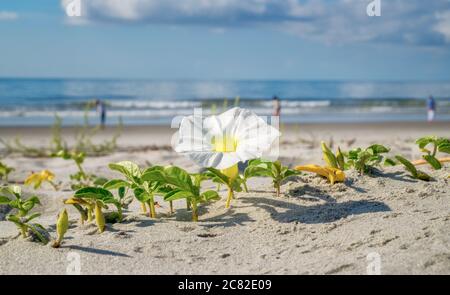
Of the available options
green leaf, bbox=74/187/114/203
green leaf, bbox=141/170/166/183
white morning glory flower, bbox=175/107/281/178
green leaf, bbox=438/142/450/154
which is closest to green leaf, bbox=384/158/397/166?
green leaf, bbox=438/142/450/154

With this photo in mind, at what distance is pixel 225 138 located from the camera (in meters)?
2.58

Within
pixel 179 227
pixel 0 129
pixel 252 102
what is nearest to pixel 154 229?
pixel 179 227

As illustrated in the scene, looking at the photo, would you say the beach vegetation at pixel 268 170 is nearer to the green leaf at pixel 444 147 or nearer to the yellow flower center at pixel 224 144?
the yellow flower center at pixel 224 144

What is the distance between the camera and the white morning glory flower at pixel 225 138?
2441mm

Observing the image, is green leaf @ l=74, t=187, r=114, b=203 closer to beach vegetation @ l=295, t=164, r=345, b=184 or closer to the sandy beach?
the sandy beach

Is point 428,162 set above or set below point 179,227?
above

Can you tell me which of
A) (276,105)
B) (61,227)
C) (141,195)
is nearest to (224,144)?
(141,195)

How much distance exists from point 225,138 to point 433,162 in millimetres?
1232

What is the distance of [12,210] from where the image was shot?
3414 mm

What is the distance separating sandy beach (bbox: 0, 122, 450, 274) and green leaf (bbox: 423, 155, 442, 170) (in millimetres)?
32

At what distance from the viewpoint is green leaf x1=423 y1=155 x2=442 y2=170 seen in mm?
3100

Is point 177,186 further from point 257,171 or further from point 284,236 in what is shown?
point 284,236
